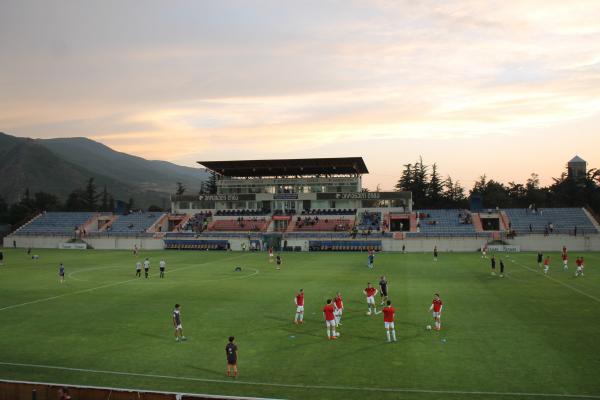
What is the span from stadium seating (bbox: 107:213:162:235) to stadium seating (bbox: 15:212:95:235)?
21.8 ft

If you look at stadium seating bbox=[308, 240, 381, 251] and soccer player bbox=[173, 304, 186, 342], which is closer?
soccer player bbox=[173, 304, 186, 342]

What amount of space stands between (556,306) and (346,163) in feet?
203

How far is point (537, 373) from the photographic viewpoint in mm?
15820

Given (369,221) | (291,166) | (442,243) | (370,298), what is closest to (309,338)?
(370,298)

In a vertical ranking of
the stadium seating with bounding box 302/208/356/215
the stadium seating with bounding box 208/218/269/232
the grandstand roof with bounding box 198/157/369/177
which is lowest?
the stadium seating with bounding box 208/218/269/232

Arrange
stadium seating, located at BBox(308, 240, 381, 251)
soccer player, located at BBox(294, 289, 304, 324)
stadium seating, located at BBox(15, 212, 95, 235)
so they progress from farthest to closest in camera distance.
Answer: stadium seating, located at BBox(15, 212, 95, 235), stadium seating, located at BBox(308, 240, 381, 251), soccer player, located at BBox(294, 289, 304, 324)

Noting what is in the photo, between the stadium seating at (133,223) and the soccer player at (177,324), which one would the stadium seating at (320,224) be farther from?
the soccer player at (177,324)

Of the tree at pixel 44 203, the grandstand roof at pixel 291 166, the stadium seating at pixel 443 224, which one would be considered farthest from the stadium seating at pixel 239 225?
the tree at pixel 44 203

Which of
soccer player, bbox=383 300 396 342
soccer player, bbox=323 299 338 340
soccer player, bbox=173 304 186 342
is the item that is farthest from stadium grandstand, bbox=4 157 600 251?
soccer player, bbox=383 300 396 342

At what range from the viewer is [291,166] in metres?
90.3

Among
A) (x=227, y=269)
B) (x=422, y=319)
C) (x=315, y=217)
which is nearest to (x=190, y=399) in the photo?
(x=422, y=319)

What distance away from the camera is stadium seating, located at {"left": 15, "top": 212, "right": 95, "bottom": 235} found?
87.5 metres

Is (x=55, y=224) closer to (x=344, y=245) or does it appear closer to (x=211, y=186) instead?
(x=344, y=245)

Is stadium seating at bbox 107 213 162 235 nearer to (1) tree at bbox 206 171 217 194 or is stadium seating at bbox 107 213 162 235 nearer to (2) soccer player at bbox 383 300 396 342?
(1) tree at bbox 206 171 217 194
